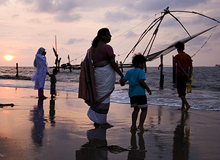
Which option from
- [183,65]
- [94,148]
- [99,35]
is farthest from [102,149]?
[183,65]

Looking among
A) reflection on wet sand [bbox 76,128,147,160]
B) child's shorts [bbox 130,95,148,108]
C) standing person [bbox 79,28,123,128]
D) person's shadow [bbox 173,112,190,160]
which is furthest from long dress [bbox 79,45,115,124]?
person's shadow [bbox 173,112,190,160]

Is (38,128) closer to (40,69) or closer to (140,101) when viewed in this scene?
(140,101)

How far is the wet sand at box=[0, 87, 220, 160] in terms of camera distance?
2521 mm

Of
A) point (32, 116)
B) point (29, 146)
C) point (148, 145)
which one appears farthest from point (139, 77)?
point (32, 116)

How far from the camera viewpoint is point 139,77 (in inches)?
141

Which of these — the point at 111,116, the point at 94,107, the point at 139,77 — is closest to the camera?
the point at 139,77

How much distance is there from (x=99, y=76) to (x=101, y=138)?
94cm

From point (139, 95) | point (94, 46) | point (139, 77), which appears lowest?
point (139, 95)

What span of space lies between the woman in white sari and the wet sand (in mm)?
216

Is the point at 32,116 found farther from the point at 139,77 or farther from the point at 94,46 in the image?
the point at 139,77

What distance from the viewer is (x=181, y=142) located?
3076 mm

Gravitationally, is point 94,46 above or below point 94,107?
above

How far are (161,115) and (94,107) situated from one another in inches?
67.7

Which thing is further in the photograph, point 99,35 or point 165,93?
point 165,93
